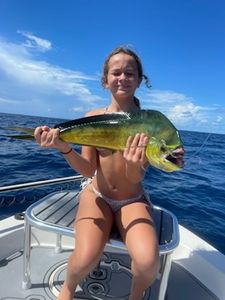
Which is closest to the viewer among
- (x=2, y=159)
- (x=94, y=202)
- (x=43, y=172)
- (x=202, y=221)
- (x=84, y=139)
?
(x=84, y=139)

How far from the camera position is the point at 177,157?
207 cm

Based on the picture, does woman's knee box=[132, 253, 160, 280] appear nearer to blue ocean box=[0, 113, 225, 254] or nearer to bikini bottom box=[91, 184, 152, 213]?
bikini bottom box=[91, 184, 152, 213]

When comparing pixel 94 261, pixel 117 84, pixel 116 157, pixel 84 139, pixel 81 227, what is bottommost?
pixel 94 261

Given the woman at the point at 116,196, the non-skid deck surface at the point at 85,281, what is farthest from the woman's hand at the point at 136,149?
the non-skid deck surface at the point at 85,281

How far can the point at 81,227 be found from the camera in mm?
2410

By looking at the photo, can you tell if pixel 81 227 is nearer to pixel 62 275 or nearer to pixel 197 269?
pixel 62 275

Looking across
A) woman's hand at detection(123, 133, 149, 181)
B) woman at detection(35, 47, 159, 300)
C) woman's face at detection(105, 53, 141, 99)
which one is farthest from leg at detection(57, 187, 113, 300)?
woman's face at detection(105, 53, 141, 99)

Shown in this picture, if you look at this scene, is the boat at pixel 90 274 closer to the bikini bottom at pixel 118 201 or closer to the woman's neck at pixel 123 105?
the bikini bottom at pixel 118 201

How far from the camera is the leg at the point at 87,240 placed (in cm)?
230

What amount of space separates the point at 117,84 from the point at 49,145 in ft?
2.65

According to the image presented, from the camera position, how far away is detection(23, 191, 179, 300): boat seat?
2469 mm

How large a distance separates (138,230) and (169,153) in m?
0.65

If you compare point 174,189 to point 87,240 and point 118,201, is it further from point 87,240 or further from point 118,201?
point 87,240

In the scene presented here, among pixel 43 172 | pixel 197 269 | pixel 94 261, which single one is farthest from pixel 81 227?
pixel 43 172
